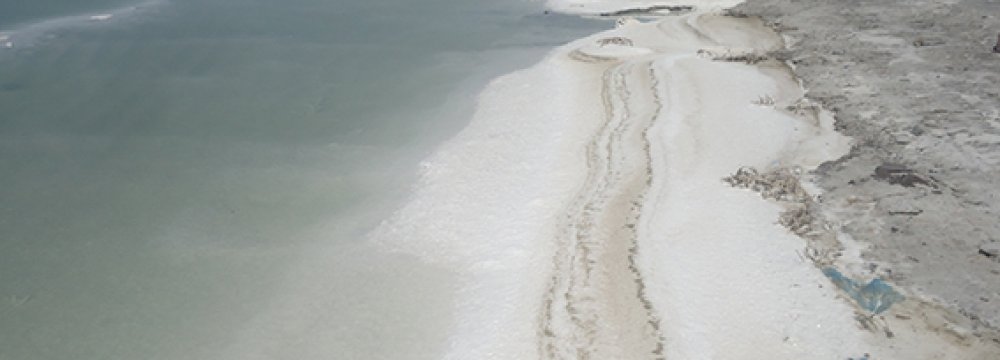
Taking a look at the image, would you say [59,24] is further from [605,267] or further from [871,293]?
[871,293]

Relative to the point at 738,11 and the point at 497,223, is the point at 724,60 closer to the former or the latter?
the point at 738,11

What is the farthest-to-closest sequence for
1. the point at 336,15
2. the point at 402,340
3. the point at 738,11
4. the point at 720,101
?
the point at 336,15 → the point at 738,11 → the point at 720,101 → the point at 402,340

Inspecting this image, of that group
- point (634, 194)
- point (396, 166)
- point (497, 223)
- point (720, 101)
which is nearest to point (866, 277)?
point (634, 194)

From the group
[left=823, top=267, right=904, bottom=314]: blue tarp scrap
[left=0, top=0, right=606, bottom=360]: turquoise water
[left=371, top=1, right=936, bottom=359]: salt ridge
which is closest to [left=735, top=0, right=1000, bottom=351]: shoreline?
[left=823, top=267, right=904, bottom=314]: blue tarp scrap

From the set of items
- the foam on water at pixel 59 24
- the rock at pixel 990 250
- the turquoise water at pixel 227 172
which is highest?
the foam on water at pixel 59 24

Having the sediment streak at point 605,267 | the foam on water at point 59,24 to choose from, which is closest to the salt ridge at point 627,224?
the sediment streak at point 605,267

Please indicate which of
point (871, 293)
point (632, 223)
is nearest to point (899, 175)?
point (871, 293)

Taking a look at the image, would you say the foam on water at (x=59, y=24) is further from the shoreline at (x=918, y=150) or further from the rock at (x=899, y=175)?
the rock at (x=899, y=175)
